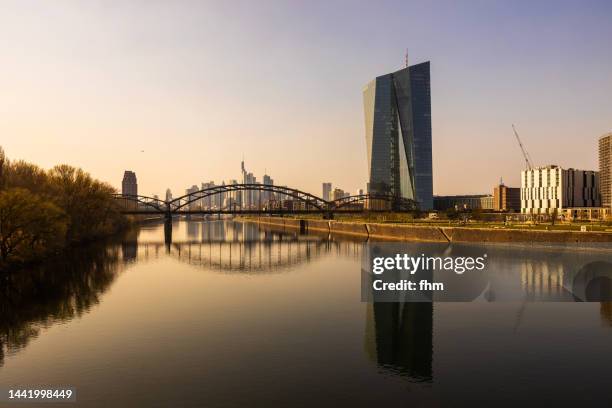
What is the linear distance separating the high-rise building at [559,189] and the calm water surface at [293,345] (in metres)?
143

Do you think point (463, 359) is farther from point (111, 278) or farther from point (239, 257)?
point (239, 257)

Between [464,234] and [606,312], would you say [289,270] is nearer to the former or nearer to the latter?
[606,312]

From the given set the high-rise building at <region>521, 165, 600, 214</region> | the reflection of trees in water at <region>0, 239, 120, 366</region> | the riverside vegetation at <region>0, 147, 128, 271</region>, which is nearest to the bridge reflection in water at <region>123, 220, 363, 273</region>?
the riverside vegetation at <region>0, 147, 128, 271</region>

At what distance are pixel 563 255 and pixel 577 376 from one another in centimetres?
4358

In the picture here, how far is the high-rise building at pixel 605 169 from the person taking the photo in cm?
16762

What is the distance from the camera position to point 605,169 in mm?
173375

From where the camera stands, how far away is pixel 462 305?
33719mm

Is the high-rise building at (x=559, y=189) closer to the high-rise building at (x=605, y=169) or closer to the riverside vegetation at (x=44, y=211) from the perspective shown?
the high-rise building at (x=605, y=169)

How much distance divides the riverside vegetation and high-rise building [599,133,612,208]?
518 ft

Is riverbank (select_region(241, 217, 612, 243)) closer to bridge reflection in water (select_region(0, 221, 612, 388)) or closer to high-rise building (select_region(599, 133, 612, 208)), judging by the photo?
bridge reflection in water (select_region(0, 221, 612, 388))

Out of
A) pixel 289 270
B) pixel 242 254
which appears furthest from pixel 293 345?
pixel 242 254

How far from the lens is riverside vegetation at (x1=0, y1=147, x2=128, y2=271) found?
43.9 metres

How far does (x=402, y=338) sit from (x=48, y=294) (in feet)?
88.1

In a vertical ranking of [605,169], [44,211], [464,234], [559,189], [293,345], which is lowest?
[293,345]
